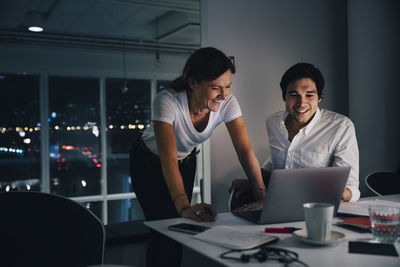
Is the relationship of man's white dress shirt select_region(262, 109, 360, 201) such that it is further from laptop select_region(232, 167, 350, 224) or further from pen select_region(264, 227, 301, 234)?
pen select_region(264, 227, 301, 234)

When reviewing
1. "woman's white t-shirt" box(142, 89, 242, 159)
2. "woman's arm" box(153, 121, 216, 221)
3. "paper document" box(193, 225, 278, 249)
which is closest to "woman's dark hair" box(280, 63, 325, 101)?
"woman's white t-shirt" box(142, 89, 242, 159)

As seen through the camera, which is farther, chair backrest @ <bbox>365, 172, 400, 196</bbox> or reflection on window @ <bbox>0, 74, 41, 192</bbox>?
reflection on window @ <bbox>0, 74, 41, 192</bbox>

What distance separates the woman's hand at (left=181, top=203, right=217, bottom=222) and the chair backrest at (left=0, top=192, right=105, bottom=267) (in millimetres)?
299

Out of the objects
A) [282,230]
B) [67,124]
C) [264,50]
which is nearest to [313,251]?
[282,230]

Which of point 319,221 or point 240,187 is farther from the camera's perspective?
point 240,187

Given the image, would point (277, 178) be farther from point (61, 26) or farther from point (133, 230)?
point (61, 26)

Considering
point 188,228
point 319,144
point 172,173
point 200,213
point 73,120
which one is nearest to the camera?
point 188,228

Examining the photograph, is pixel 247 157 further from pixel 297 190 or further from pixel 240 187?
pixel 297 190

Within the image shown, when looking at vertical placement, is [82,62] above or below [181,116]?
above

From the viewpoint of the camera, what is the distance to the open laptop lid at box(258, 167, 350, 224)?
1.30m

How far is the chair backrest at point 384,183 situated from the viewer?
2.49 metres

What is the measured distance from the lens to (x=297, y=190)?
1.35 m

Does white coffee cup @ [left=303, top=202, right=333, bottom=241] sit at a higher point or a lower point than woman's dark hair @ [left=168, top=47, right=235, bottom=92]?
lower

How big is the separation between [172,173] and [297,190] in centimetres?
51
